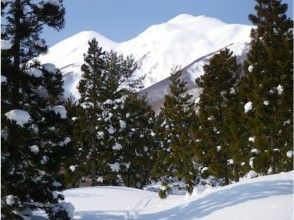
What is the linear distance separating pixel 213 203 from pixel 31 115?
Answer: 7.92m

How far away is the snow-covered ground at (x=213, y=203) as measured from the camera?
1547 centimetres

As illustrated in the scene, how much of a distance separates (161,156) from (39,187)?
2555 cm

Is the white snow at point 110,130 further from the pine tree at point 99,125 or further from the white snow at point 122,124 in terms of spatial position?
the white snow at point 122,124

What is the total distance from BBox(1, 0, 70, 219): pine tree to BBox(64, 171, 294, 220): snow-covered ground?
558 centimetres

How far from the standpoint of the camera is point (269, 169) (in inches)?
1152

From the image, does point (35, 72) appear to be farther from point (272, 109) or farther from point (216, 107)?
point (216, 107)

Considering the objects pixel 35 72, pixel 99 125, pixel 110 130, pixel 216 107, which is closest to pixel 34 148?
pixel 35 72

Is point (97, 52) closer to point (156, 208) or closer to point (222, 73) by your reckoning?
point (222, 73)

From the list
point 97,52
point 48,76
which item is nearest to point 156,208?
point 48,76

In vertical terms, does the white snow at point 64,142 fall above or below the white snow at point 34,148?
above

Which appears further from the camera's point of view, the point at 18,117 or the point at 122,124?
the point at 122,124

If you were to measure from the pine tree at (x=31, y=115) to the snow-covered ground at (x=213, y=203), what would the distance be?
558 cm

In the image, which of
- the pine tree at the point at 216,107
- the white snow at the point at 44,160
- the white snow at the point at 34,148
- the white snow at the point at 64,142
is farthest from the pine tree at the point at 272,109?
the white snow at the point at 34,148

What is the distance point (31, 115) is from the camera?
16.5 metres
